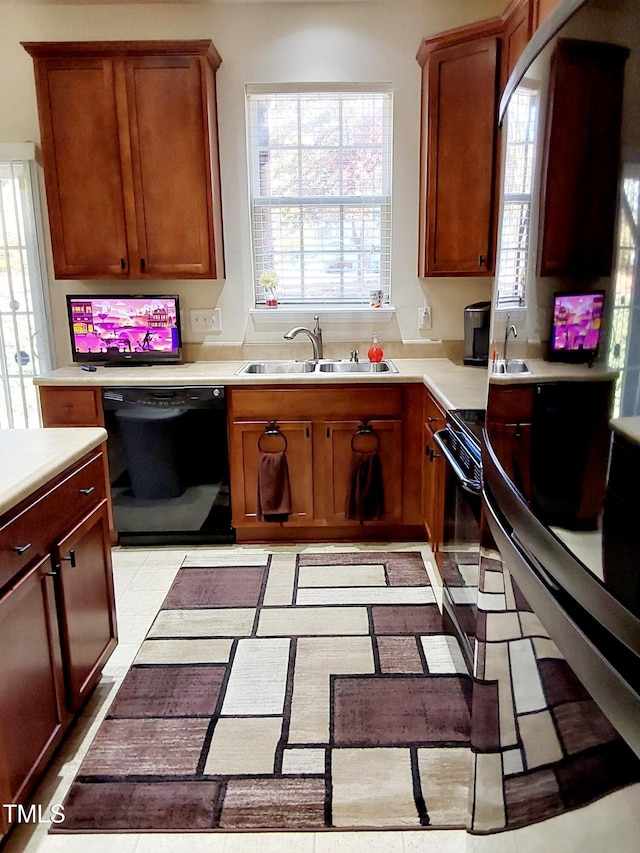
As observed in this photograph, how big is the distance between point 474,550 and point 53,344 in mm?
2861

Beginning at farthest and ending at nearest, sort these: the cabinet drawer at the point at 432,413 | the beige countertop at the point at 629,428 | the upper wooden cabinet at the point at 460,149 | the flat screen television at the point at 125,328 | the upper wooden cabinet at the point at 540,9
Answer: the flat screen television at the point at 125,328 → the upper wooden cabinet at the point at 460,149 → the cabinet drawer at the point at 432,413 → the upper wooden cabinet at the point at 540,9 → the beige countertop at the point at 629,428

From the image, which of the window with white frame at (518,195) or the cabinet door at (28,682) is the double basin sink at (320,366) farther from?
the window with white frame at (518,195)

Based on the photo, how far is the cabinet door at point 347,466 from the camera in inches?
123

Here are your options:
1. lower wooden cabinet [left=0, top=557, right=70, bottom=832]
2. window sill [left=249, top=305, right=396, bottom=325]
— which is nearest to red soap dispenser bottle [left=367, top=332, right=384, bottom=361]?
window sill [left=249, top=305, right=396, bottom=325]

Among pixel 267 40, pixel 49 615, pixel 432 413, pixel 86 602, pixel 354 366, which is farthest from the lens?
pixel 354 366

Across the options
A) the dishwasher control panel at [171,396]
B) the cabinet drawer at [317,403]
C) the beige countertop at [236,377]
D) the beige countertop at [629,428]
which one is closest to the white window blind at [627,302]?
the beige countertop at [629,428]

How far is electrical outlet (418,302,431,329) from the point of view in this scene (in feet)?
11.7

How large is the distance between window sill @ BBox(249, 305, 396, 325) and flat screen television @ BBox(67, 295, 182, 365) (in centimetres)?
50

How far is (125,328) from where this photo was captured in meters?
3.40

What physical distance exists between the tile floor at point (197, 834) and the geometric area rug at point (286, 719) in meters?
0.03

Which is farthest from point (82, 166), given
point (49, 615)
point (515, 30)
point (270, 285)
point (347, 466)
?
point (49, 615)

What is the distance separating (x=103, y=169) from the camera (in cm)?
315

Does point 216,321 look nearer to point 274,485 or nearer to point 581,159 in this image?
point 274,485

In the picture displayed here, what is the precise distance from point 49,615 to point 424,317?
262 centimetres
